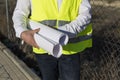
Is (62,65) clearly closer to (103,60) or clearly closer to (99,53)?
(103,60)

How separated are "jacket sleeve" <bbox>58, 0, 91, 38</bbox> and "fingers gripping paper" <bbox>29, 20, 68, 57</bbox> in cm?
13

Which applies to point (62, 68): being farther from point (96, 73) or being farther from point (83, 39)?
point (96, 73)

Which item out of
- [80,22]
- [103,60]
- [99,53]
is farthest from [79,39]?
[99,53]

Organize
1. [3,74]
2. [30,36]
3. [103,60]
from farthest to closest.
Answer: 1. [3,74]
2. [103,60]
3. [30,36]

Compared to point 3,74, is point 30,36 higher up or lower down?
higher up

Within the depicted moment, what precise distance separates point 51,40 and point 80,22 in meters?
0.30

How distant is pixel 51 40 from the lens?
251 cm

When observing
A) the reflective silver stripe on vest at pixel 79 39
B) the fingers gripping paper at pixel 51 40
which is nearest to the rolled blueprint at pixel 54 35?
the fingers gripping paper at pixel 51 40

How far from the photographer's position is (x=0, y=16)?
7480 mm

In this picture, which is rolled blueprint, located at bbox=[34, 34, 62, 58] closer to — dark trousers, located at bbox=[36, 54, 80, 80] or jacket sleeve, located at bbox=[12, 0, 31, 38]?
jacket sleeve, located at bbox=[12, 0, 31, 38]

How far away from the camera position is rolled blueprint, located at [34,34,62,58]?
2484 mm

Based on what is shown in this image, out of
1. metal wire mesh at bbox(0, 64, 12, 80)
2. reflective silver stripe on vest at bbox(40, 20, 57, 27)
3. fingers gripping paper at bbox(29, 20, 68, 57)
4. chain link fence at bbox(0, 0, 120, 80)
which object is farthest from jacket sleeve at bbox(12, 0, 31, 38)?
metal wire mesh at bbox(0, 64, 12, 80)

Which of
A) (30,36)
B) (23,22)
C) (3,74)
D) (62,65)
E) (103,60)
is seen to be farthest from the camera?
(3,74)

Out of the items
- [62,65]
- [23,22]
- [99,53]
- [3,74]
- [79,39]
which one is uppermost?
[23,22]
